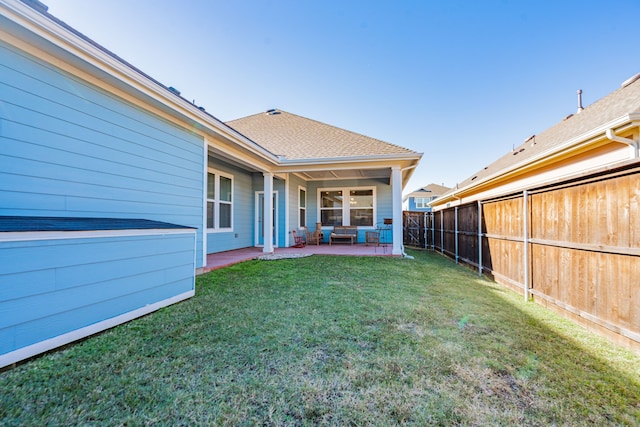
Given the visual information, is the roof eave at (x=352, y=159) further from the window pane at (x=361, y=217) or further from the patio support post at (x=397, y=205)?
the window pane at (x=361, y=217)

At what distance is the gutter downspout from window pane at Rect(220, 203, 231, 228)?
798 cm

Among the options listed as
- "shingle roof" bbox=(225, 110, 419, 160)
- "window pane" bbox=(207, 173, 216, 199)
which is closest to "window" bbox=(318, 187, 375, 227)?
"shingle roof" bbox=(225, 110, 419, 160)

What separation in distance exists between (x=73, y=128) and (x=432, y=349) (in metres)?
4.54

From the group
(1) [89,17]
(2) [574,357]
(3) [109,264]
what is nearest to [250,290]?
(3) [109,264]

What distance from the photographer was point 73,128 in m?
3.03

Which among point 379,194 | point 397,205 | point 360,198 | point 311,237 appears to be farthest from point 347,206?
point 397,205

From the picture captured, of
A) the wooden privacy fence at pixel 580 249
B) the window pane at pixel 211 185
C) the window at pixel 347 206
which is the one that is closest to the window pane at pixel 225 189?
the window pane at pixel 211 185

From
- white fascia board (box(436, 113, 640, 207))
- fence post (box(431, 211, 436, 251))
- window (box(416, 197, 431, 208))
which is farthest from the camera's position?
window (box(416, 197, 431, 208))

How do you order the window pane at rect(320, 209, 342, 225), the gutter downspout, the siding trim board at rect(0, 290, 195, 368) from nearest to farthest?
the siding trim board at rect(0, 290, 195, 368) < the gutter downspout < the window pane at rect(320, 209, 342, 225)

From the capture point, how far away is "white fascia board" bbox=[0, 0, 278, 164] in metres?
2.28

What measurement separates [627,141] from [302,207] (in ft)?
29.0

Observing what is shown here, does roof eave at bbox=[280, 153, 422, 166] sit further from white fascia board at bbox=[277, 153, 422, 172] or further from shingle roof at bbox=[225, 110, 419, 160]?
shingle roof at bbox=[225, 110, 419, 160]

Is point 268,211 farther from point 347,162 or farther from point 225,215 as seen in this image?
→ point 347,162

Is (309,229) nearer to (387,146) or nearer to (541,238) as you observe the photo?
(387,146)
